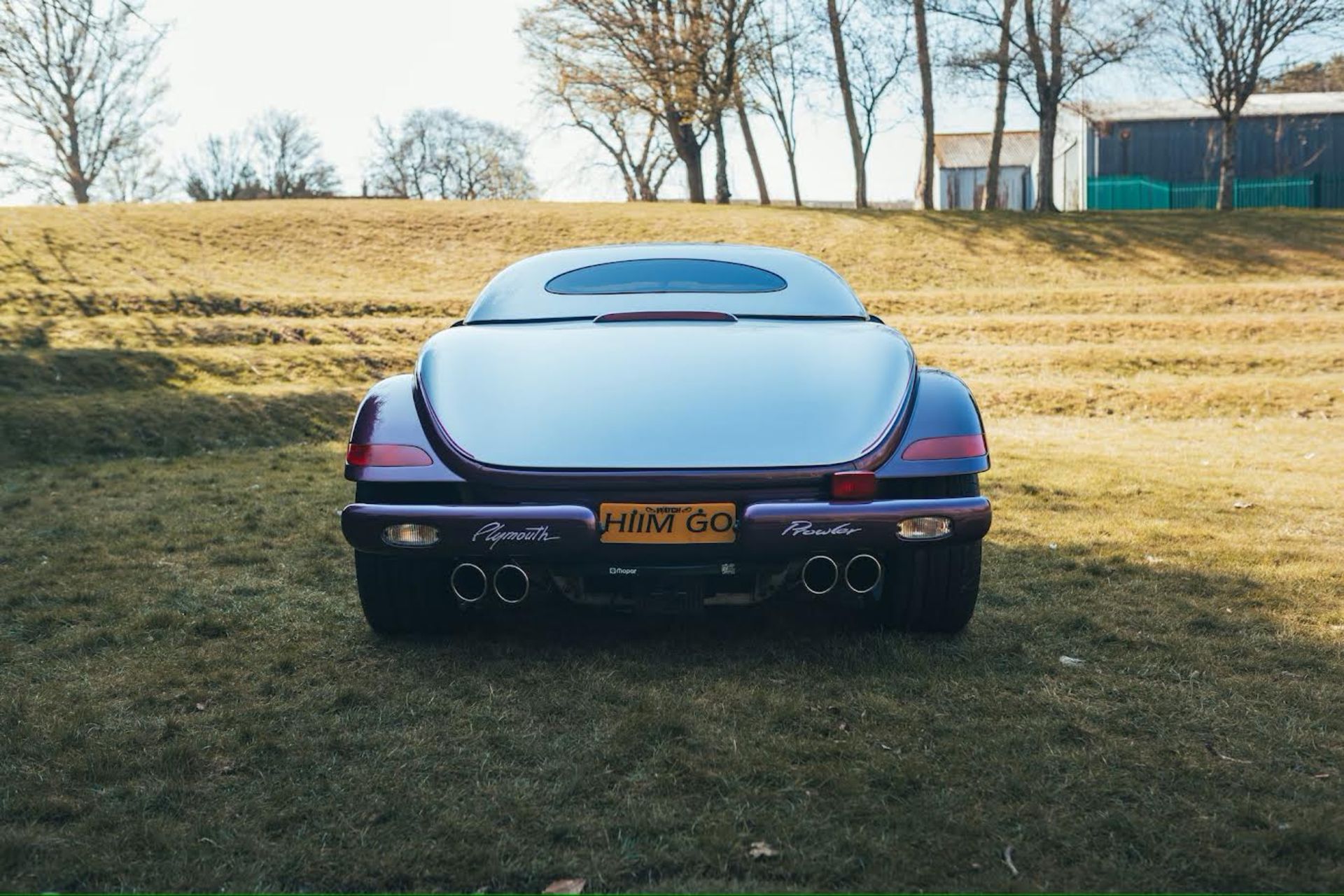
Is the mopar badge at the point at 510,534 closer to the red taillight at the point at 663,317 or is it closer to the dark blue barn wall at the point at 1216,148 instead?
the red taillight at the point at 663,317

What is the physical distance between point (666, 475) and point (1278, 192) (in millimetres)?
38857

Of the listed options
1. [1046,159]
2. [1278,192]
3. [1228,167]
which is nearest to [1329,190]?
[1278,192]

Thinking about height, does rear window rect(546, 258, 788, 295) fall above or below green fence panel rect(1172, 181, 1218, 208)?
below

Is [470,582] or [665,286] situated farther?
[665,286]

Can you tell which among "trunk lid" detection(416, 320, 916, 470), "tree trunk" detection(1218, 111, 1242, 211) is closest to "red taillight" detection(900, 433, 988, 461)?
"trunk lid" detection(416, 320, 916, 470)

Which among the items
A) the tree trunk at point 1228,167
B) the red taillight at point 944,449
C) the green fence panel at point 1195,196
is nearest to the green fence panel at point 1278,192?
the green fence panel at point 1195,196

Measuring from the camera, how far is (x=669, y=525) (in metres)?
3.42

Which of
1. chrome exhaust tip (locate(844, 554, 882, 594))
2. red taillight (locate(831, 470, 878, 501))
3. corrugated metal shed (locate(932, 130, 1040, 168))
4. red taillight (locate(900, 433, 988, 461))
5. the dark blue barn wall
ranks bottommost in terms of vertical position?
chrome exhaust tip (locate(844, 554, 882, 594))

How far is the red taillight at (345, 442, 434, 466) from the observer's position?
142 inches

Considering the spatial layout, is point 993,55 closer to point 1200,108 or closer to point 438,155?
point 1200,108

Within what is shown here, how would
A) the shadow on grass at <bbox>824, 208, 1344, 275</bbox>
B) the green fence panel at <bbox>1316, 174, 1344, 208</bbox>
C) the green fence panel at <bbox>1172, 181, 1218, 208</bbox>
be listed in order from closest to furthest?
the shadow on grass at <bbox>824, 208, 1344, 275</bbox> → the green fence panel at <bbox>1316, 174, 1344, 208</bbox> → the green fence panel at <bbox>1172, 181, 1218, 208</bbox>

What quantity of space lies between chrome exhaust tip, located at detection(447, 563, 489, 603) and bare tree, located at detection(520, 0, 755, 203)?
27231 mm

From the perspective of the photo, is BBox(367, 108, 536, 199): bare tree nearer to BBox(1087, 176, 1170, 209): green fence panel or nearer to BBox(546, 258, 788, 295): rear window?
BBox(1087, 176, 1170, 209): green fence panel

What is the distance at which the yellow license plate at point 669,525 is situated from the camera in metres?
3.42
